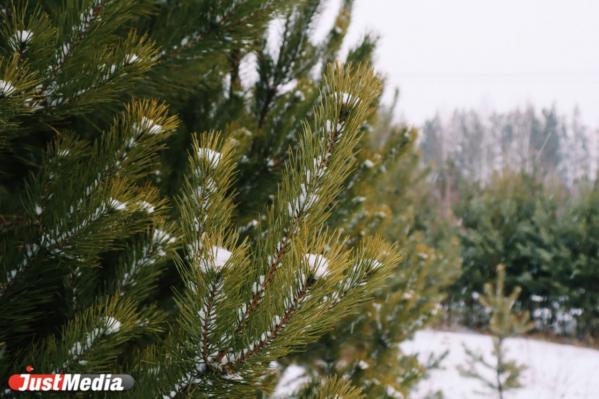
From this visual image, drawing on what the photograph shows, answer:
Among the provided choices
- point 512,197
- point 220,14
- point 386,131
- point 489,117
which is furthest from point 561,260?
point 489,117

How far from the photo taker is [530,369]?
8445 mm

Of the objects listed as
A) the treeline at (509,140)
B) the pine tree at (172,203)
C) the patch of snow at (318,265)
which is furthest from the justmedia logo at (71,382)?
the treeline at (509,140)

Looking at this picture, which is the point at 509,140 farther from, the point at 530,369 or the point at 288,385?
the point at 288,385

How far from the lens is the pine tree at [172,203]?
786 millimetres

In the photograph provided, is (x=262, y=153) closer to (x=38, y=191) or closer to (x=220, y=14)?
(x=220, y=14)

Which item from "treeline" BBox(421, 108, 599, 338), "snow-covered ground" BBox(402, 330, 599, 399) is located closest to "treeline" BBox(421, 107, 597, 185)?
"treeline" BBox(421, 108, 599, 338)

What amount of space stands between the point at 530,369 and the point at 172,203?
363 inches

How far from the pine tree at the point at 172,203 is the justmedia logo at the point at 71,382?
1.3 inches

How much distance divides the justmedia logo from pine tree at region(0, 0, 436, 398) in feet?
0.11

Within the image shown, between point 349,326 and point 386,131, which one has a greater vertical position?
point 386,131

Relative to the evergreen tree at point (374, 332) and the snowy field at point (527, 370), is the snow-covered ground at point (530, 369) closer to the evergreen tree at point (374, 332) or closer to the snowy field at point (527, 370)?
the snowy field at point (527, 370)

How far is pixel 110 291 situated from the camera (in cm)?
118

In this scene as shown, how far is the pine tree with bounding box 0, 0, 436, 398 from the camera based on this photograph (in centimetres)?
79

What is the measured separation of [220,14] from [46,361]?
1.15 meters
